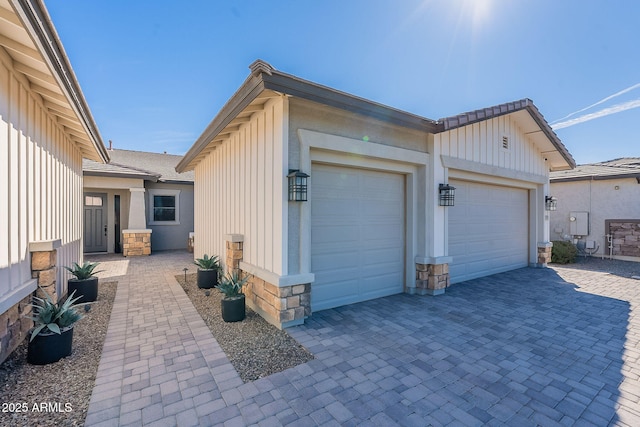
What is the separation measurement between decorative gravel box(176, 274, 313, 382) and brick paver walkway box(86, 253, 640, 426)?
12 cm

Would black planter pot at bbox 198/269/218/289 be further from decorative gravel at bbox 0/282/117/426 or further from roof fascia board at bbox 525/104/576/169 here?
roof fascia board at bbox 525/104/576/169

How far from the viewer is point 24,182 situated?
3418mm

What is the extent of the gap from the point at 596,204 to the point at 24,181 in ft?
51.3

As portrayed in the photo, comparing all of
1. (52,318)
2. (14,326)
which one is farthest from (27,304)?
(52,318)

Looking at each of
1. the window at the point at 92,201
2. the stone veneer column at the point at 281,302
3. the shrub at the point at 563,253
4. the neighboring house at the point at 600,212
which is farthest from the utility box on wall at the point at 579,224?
the window at the point at 92,201

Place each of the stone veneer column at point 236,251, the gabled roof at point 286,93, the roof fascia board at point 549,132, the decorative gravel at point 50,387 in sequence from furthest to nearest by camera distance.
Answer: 1. the roof fascia board at point 549,132
2. the stone veneer column at point 236,251
3. the gabled roof at point 286,93
4. the decorative gravel at point 50,387

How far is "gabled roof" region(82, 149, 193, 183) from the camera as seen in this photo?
33.9ft

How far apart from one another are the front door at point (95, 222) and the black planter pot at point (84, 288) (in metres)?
7.35

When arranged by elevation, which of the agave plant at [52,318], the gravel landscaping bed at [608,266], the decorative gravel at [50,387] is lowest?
the gravel landscaping bed at [608,266]

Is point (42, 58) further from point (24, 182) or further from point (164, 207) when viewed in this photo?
point (164, 207)

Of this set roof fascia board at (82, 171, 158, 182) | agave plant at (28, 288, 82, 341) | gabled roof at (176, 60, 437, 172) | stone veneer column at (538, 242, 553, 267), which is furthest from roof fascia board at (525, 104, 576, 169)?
roof fascia board at (82, 171, 158, 182)

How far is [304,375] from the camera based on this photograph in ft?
9.14

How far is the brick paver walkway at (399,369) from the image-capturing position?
7.41 feet

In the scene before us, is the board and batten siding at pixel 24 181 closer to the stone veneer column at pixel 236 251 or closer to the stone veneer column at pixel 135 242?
the stone veneer column at pixel 236 251
